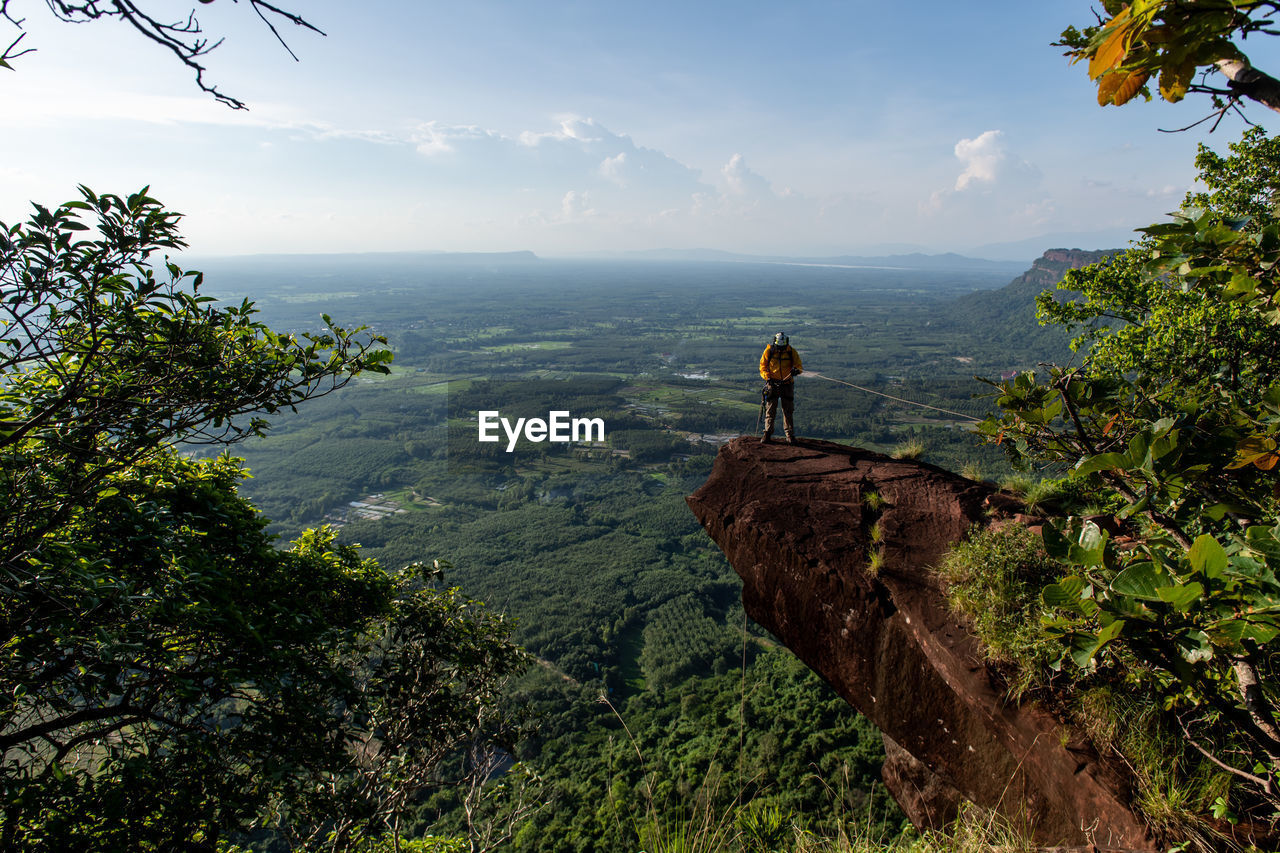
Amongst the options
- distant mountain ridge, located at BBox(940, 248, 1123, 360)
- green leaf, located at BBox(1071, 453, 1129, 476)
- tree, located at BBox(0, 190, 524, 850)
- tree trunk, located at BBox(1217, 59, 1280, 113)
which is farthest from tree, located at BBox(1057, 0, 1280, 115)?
distant mountain ridge, located at BBox(940, 248, 1123, 360)

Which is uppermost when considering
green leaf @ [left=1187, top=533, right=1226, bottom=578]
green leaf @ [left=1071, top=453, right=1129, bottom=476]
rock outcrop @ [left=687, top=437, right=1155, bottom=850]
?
green leaf @ [left=1071, top=453, right=1129, bottom=476]

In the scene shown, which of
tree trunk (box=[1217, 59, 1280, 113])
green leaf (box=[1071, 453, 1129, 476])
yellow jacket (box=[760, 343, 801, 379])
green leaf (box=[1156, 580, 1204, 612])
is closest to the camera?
green leaf (box=[1156, 580, 1204, 612])

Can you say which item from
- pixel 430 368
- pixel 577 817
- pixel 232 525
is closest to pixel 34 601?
pixel 232 525

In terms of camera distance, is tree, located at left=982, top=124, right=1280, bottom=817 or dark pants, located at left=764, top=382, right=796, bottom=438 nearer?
tree, located at left=982, top=124, right=1280, bottom=817

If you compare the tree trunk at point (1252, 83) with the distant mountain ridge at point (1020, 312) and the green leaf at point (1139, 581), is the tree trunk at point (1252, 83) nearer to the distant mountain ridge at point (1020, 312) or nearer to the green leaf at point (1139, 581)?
the green leaf at point (1139, 581)

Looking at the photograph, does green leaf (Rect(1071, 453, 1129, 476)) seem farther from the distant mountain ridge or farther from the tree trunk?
the distant mountain ridge

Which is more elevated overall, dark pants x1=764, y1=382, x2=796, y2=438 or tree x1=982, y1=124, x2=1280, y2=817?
tree x1=982, y1=124, x2=1280, y2=817

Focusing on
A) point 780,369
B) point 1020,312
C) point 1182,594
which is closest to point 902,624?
point 780,369
